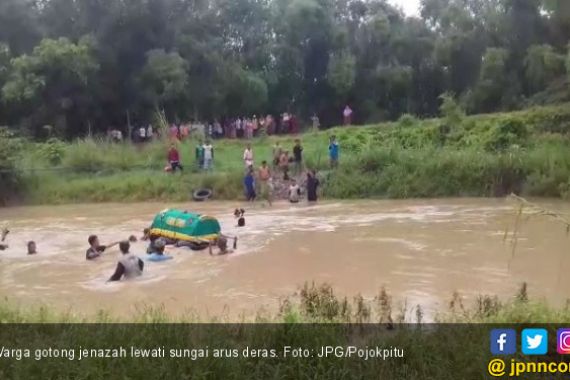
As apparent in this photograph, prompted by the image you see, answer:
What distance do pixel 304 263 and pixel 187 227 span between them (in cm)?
240

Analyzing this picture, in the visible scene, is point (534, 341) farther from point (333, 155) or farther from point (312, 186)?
point (333, 155)

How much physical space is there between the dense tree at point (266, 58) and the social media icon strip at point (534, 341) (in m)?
22.5

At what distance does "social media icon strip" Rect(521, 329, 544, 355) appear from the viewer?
18.8 feet

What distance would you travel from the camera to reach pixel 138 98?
3131cm

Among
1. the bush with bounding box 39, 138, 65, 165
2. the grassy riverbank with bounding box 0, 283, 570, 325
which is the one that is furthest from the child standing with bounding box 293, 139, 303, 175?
the grassy riverbank with bounding box 0, 283, 570, 325

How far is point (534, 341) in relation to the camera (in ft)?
19.1

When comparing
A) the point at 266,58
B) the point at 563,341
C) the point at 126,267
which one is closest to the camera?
the point at 563,341

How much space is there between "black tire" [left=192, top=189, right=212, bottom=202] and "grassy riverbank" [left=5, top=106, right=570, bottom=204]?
0.74 feet

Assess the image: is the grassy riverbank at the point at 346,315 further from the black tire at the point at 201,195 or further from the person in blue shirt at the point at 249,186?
the black tire at the point at 201,195

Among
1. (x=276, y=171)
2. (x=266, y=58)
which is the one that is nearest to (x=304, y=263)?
(x=276, y=171)

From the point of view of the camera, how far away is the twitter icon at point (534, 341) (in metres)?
5.73

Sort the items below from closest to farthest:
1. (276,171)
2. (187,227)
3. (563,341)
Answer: (563,341)
(187,227)
(276,171)

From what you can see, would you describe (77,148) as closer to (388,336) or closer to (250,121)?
(250,121)

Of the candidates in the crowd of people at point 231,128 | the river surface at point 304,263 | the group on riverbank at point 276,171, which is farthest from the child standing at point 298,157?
the crowd of people at point 231,128
